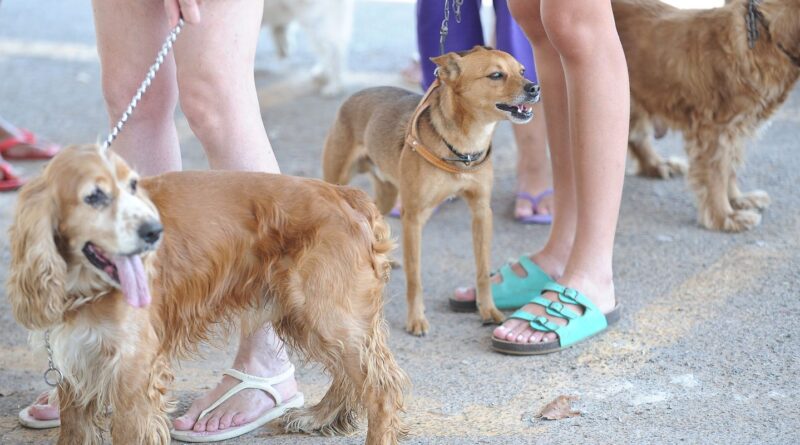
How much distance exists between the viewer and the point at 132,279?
92.7 inches

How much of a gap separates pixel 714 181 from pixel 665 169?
2.23 feet

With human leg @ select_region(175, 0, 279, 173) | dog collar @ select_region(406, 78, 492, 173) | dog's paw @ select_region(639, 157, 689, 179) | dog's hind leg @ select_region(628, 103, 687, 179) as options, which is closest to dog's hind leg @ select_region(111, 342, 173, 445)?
human leg @ select_region(175, 0, 279, 173)

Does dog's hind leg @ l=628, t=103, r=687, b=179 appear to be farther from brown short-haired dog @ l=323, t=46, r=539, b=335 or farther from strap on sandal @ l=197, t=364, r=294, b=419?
strap on sandal @ l=197, t=364, r=294, b=419

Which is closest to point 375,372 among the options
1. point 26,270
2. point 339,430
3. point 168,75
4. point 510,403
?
point 339,430

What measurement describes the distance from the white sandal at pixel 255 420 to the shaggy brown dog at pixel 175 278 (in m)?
0.27

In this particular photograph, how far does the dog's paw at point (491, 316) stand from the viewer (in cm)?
385

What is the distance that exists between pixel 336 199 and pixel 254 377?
727mm

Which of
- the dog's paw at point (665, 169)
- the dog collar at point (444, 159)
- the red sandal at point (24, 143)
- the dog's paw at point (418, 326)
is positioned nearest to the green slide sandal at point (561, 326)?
Result: the dog's paw at point (418, 326)

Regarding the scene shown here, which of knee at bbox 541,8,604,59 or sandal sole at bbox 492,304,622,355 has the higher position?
knee at bbox 541,8,604,59

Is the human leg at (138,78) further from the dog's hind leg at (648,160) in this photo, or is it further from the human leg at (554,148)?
the dog's hind leg at (648,160)

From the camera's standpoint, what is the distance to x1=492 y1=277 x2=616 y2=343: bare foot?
3.50m

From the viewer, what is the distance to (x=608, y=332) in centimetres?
365

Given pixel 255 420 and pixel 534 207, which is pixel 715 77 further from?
pixel 255 420

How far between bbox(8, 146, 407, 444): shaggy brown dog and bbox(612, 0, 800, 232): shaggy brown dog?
98.8 inches
